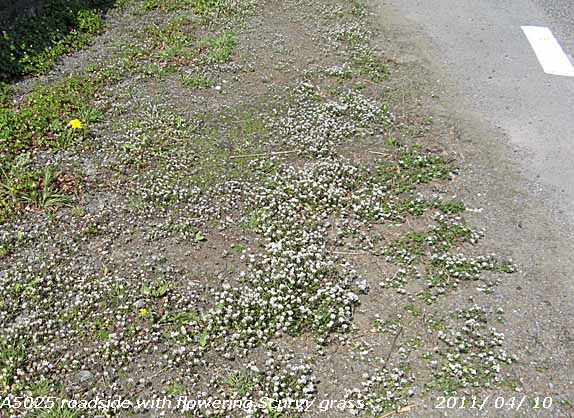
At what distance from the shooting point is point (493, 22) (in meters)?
8.37

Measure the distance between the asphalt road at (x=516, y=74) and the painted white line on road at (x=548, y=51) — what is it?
87 mm

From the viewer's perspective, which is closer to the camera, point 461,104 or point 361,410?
point 361,410

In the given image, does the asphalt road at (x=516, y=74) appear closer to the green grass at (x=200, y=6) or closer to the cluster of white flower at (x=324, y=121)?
the cluster of white flower at (x=324, y=121)

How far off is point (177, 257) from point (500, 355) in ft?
8.13

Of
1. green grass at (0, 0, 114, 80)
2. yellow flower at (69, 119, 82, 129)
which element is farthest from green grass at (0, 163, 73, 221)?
green grass at (0, 0, 114, 80)

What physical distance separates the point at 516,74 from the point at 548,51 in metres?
0.96

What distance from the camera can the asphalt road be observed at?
5.65m

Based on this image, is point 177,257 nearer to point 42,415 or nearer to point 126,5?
point 42,415

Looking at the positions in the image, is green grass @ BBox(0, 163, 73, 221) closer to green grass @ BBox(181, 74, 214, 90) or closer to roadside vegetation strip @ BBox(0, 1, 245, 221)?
roadside vegetation strip @ BBox(0, 1, 245, 221)

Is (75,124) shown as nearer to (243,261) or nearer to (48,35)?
(48,35)

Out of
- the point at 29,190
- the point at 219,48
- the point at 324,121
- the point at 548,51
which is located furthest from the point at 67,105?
the point at 548,51

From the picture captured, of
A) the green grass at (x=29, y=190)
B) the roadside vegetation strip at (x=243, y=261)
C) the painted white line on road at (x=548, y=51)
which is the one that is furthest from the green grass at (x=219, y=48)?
the painted white line on road at (x=548, y=51)

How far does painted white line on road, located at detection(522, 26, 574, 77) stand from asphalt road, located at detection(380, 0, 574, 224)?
9 centimetres

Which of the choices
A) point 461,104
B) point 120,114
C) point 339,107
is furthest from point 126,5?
point 461,104
